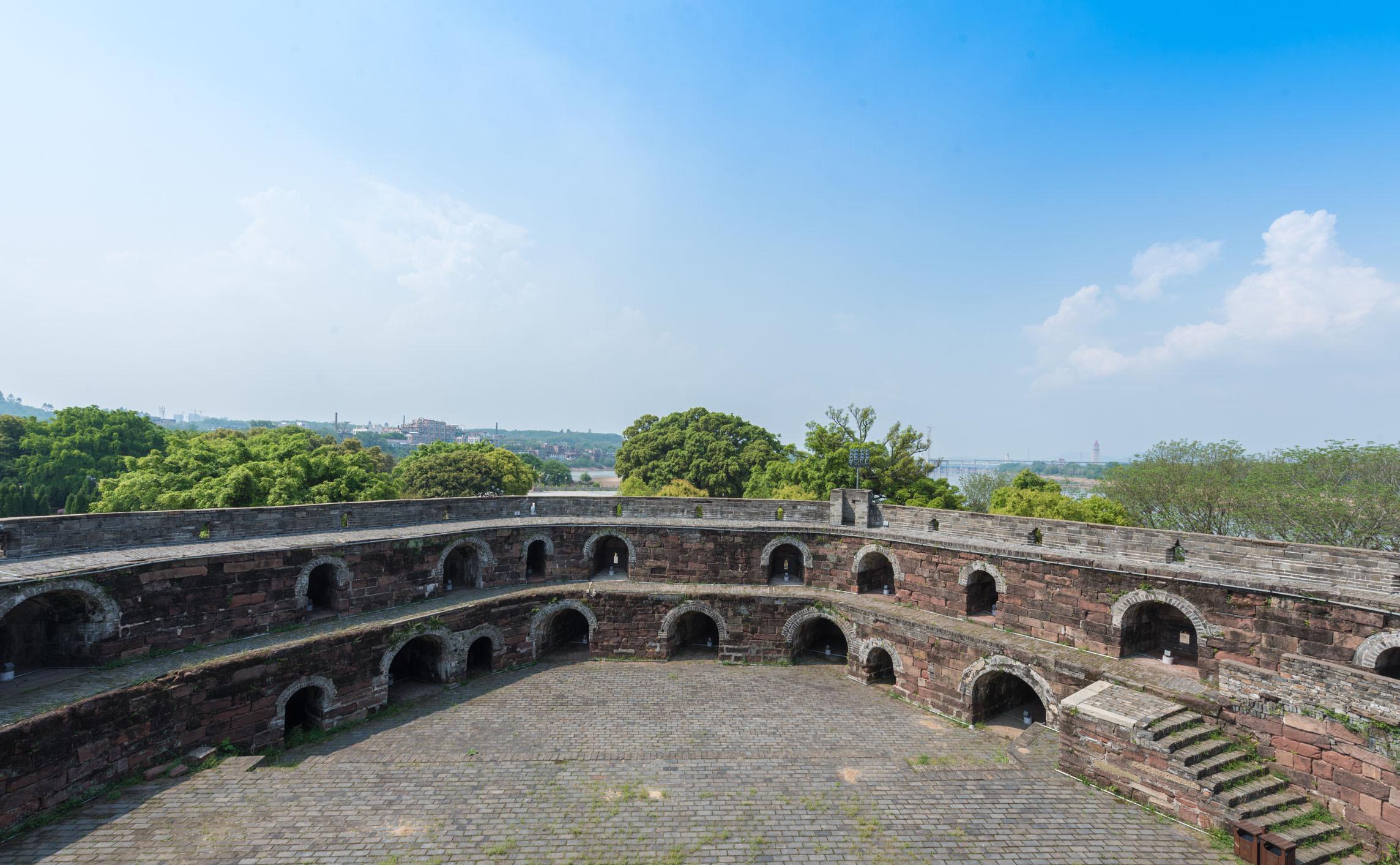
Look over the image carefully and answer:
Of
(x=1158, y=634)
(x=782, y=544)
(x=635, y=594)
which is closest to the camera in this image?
(x=1158, y=634)

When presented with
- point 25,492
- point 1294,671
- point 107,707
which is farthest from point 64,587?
point 25,492

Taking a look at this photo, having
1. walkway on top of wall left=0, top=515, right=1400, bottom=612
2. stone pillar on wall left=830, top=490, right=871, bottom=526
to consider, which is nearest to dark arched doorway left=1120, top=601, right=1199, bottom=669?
walkway on top of wall left=0, top=515, right=1400, bottom=612

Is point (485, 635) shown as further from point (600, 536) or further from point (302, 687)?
point (600, 536)

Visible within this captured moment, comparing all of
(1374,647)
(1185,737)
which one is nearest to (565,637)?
(1185,737)

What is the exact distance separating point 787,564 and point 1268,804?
12.2 m

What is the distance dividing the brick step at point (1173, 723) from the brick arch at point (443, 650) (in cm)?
1533

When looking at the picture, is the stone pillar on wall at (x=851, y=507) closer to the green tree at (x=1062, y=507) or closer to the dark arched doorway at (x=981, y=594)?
the dark arched doorway at (x=981, y=594)

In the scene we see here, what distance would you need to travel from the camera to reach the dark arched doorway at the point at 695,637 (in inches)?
705

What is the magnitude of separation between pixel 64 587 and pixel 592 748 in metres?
10.3

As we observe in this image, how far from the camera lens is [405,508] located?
1798cm

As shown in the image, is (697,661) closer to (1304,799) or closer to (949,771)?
(949,771)

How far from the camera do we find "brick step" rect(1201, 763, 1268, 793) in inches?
373

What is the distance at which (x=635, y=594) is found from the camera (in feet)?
57.6

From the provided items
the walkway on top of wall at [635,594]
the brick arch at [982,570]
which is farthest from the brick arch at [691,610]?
the brick arch at [982,570]
